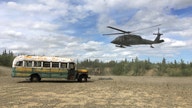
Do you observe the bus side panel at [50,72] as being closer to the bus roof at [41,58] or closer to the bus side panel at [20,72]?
the bus side panel at [20,72]

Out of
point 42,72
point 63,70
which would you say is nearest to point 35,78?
point 42,72

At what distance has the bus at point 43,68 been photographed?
109ft

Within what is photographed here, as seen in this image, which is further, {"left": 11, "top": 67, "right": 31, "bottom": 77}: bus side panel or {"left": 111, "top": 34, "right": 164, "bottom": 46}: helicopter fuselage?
{"left": 111, "top": 34, "right": 164, "bottom": 46}: helicopter fuselage

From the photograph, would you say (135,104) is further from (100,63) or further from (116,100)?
(100,63)

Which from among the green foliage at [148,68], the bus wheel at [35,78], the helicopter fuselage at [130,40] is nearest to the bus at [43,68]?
the bus wheel at [35,78]

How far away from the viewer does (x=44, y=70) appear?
33.6m

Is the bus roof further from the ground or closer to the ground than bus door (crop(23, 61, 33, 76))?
further from the ground

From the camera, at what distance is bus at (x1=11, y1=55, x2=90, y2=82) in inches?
1303

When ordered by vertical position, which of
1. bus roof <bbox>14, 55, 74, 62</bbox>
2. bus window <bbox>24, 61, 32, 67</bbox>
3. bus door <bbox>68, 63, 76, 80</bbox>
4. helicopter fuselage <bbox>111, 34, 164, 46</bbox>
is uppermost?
helicopter fuselage <bbox>111, 34, 164, 46</bbox>

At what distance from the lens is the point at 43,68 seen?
3362 cm

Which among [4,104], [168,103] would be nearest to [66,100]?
[4,104]

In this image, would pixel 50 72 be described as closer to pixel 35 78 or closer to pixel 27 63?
pixel 35 78

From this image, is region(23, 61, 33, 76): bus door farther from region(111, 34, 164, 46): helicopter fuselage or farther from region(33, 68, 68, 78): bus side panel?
region(111, 34, 164, 46): helicopter fuselage

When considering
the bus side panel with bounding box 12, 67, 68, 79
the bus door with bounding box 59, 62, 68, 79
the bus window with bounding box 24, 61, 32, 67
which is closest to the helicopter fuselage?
the bus door with bounding box 59, 62, 68, 79
